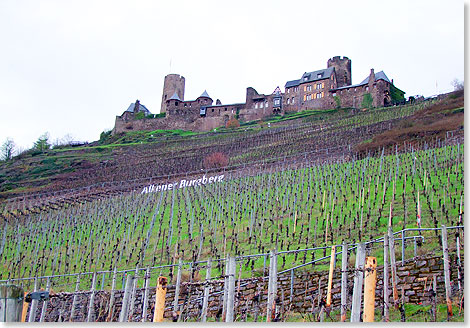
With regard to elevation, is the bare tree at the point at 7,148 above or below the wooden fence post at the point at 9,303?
above

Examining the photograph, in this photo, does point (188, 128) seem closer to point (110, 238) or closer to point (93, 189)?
point (93, 189)

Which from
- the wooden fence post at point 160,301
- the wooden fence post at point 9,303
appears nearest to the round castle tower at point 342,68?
the wooden fence post at point 160,301

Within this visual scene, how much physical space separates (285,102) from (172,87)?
18839 millimetres

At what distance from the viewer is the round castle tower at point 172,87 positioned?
76.1 meters

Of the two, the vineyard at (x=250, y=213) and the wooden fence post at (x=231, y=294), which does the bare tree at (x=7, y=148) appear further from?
the wooden fence post at (x=231, y=294)

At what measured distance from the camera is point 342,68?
6719cm

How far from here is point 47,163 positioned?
5106cm

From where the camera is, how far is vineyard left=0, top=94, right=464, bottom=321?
11984 millimetres

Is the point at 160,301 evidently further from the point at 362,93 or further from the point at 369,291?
the point at 362,93

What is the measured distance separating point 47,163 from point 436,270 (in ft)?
157

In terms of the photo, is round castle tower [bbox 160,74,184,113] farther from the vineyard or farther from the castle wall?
the vineyard

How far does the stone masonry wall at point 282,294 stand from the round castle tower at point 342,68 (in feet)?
193

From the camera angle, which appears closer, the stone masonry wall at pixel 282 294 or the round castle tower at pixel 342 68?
the stone masonry wall at pixel 282 294

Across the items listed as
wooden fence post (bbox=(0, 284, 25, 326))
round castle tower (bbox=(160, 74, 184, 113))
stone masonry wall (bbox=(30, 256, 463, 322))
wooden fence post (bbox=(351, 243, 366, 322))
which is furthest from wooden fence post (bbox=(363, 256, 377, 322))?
round castle tower (bbox=(160, 74, 184, 113))
